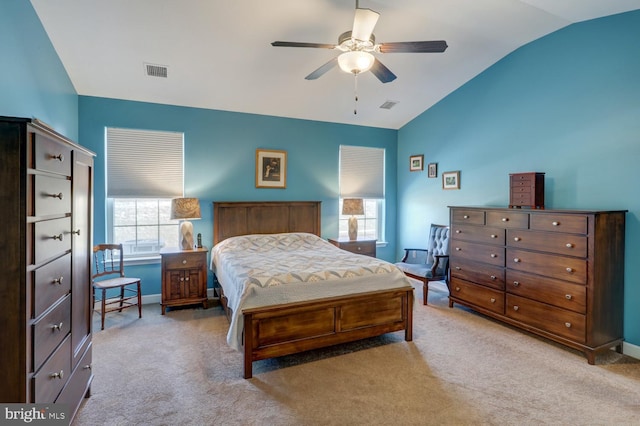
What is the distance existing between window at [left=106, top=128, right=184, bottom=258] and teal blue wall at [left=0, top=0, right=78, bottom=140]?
0.76 m

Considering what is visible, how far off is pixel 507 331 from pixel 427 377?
1.51 m

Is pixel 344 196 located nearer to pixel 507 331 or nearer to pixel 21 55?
pixel 507 331

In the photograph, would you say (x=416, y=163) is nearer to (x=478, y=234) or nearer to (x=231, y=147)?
(x=478, y=234)

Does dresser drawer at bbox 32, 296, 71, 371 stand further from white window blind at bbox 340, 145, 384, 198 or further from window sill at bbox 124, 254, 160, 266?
white window blind at bbox 340, 145, 384, 198

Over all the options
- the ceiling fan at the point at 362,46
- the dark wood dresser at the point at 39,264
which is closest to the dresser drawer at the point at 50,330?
the dark wood dresser at the point at 39,264

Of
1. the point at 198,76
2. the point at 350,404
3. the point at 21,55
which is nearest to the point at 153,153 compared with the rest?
the point at 198,76

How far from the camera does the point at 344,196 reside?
18.8 feet

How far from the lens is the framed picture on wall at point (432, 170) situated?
5.37 metres

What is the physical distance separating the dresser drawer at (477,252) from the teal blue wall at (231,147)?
6.34 feet

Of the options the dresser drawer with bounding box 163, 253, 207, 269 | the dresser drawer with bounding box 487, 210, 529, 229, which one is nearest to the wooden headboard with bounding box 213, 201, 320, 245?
the dresser drawer with bounding box 163, 253, 207, 269

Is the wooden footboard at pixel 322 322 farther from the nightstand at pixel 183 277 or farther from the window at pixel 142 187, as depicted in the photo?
the window at pixel 142 187

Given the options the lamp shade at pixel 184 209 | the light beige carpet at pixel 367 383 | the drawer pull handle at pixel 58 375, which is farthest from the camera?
the lamp shade at pixel 184 209

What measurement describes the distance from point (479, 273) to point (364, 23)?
3096mm

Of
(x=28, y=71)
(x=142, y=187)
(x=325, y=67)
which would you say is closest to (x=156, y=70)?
(x=28, y=71)
